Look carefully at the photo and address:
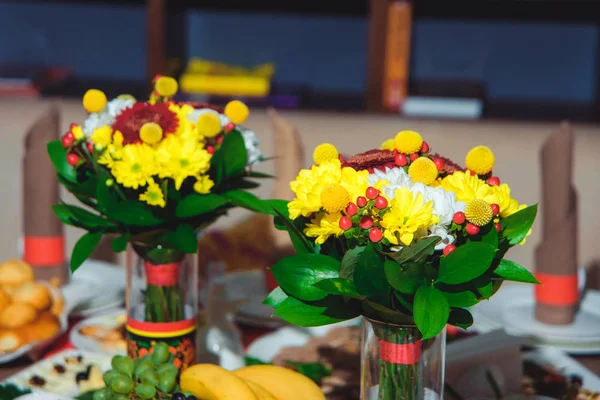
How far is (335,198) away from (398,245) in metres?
0.07

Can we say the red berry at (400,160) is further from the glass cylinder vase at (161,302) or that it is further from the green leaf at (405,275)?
the glass cylinder vase at (161,302)

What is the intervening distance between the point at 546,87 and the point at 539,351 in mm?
1506

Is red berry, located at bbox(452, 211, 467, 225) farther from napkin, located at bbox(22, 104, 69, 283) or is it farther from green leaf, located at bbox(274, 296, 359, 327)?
napkin, located at bbox(22, 104, 69, 283)

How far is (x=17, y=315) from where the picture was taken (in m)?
1.13

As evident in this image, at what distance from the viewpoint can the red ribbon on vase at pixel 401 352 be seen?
0.77 meters

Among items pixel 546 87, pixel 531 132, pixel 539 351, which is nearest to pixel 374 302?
pixel 539 351

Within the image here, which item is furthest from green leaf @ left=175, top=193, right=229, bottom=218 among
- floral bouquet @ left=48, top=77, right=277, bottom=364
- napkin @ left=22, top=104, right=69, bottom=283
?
napkin @ left=22, top=104, right=69, bottom=283

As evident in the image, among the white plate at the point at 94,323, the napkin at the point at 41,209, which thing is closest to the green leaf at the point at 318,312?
the white plate at the point at 94,323

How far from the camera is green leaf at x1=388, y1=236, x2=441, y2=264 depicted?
2.26ft

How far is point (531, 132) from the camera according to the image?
6.54 ft

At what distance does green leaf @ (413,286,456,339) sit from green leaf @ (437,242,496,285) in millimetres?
22

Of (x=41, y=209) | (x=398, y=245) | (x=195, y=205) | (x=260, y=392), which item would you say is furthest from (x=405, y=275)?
(x=41, y=209)

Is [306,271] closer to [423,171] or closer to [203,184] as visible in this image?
[423,171]

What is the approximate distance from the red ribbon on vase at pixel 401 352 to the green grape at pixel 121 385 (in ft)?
0.85
